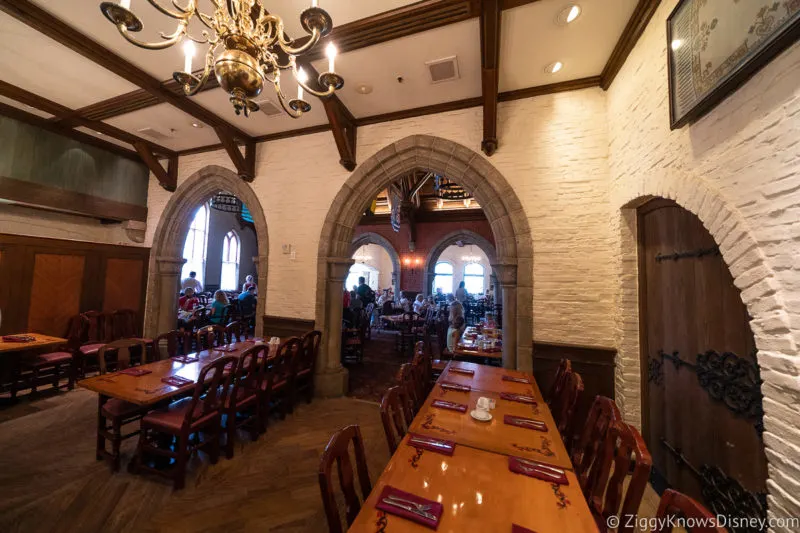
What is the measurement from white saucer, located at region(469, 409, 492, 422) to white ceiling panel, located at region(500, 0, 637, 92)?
3.03m

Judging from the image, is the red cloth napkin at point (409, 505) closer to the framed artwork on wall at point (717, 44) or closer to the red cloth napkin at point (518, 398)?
the red cloth napkin at point (518, 398)

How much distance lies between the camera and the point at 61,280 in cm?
439

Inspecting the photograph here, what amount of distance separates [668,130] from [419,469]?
2.61 metres

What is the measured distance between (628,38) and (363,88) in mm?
2506

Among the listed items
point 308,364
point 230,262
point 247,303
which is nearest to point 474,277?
point 247,303

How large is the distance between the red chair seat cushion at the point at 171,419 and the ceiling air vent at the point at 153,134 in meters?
4.29

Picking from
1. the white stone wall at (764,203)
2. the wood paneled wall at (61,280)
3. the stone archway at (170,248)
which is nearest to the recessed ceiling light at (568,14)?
the white stone wall at (764,203)

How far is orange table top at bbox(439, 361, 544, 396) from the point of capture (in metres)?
2.36

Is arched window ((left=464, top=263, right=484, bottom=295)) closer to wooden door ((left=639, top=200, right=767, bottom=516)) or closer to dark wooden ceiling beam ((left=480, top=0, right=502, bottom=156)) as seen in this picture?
dark wooden ceiling beam ((left=480, top=0, right=502, bottom=156))

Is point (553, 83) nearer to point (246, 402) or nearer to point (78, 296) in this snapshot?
point (246, 402)

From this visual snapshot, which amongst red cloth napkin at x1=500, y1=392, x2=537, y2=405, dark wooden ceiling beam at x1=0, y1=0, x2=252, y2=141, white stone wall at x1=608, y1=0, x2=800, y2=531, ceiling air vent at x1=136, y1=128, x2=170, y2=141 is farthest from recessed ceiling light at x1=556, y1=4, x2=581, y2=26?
ceiling air vent at x1=136, y1=128, x2=170, y2=141

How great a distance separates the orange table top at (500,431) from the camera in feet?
4.92

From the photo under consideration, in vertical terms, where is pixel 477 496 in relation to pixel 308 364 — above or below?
above

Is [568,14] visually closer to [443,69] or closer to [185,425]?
[443,69]
